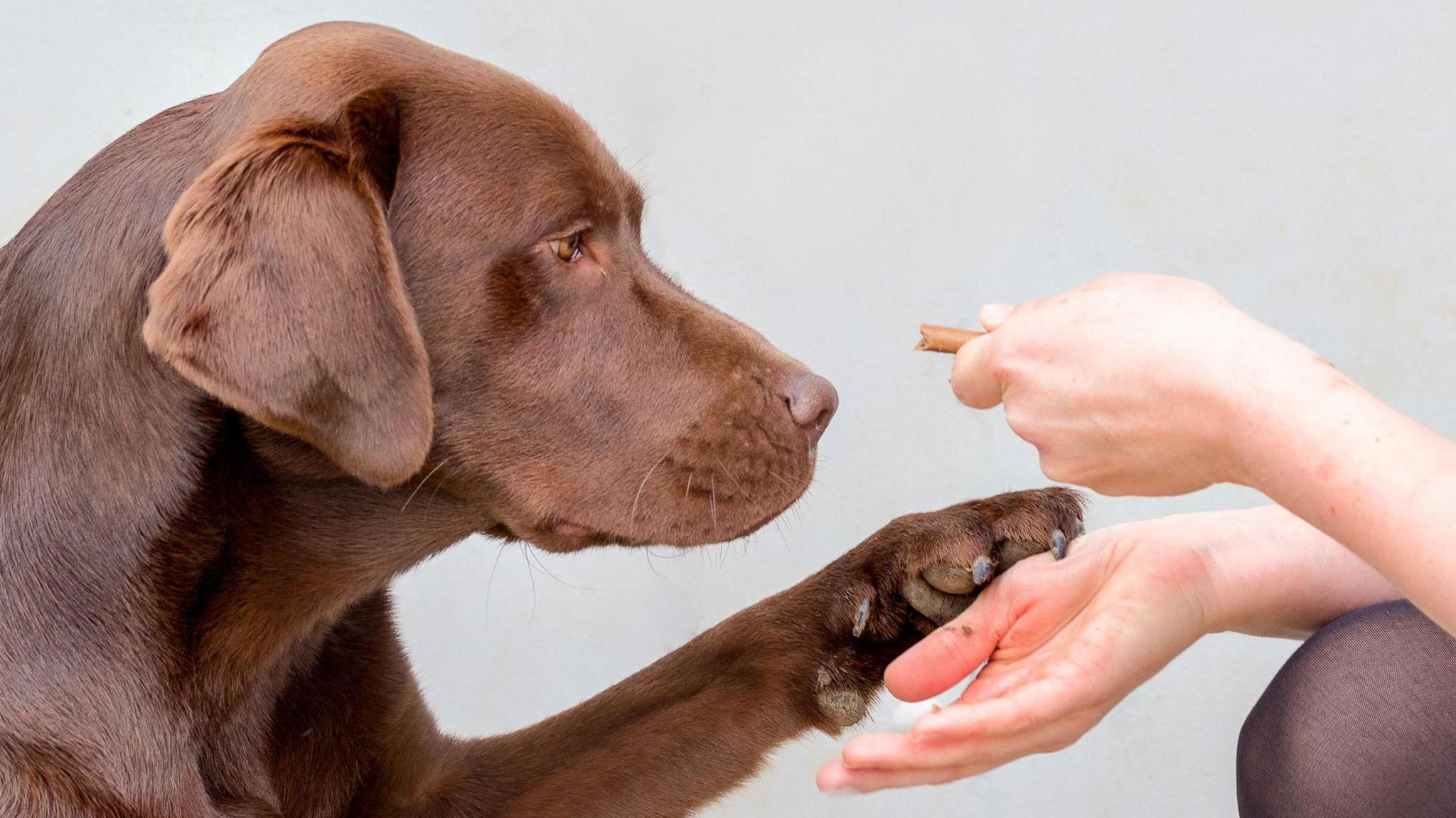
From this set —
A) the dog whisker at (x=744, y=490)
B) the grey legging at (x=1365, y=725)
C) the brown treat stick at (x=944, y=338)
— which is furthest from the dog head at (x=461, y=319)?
the grey legging at (x=1365, y=725)

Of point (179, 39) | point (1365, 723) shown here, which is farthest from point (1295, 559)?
point (179, 39)

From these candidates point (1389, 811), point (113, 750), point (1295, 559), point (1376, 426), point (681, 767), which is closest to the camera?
point (1376, 426)

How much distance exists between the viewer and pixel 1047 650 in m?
1.80

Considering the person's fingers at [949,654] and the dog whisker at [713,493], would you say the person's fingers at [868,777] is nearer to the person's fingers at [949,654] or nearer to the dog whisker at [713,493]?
the person's fingers at [949,654]

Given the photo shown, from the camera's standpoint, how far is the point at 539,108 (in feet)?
6.06

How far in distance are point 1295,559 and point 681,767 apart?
0.99 m

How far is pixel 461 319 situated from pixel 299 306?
263 mm

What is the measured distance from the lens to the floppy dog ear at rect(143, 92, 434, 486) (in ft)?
4.82

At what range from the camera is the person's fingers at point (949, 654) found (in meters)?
1.88

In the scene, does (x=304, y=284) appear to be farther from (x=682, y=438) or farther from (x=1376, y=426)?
(x=1376, y=426)

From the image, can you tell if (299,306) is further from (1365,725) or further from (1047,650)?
(1365,725)

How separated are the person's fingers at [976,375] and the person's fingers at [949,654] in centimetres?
36

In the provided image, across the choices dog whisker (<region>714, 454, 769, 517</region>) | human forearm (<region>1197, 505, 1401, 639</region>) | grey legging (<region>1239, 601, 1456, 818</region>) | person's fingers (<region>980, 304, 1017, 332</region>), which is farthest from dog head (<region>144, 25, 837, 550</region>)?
grey legging (<region>1239, 601, 1456, 818</region>)

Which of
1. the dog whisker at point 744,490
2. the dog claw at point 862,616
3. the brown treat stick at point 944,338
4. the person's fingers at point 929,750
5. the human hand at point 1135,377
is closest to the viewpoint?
the human hand at point 1135,377
